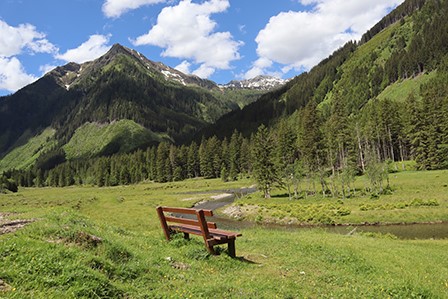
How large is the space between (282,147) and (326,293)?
9565 centimetres

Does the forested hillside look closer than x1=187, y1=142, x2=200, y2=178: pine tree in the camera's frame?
Yes

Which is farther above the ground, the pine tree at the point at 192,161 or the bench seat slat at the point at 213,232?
the pine tree at the point at 192,161

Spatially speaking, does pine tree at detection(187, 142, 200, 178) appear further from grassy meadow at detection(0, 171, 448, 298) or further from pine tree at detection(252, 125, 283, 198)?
grassy meadow at detection(0, 171, 448, 298)

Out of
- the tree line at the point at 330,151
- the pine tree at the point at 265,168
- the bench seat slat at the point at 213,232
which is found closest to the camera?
the bench seat slat at the point at 213,232

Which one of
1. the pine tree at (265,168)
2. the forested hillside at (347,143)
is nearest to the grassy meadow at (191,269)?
the forested hillside at (347,143)

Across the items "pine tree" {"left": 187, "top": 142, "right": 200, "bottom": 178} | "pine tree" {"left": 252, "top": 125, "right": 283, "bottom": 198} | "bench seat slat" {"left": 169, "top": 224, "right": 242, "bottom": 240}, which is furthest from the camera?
"pine tree" {"left": 187, "top": 142, "right": 200, "bottom": 178}

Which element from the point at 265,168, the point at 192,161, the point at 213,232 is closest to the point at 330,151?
the point at 265,168

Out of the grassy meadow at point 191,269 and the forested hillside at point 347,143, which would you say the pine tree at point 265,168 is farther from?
the grassy meadow at point 191,269

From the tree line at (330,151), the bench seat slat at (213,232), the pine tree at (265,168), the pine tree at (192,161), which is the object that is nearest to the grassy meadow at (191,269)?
the bench seat slat at (213,232)

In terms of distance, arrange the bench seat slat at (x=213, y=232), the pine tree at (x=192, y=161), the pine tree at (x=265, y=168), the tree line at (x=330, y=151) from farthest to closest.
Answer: the pine tree at (x=192, y=161), the pine tree at (x=265, y=168), the tree line at (x=330, y=151), the bench seat slat at (x=213, y=232)

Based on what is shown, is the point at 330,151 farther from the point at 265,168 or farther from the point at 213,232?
the point at 213,232

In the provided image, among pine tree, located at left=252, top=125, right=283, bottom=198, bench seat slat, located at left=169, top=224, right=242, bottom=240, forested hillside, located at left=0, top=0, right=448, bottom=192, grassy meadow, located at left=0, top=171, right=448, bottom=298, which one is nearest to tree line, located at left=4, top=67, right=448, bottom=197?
pine tree, located at left=252, top=125, right=283, bottom=198

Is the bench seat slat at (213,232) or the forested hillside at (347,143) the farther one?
the forested hillside at (347,143)

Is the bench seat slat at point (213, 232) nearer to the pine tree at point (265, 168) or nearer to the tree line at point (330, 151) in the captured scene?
the tree line at point (330, 151)
